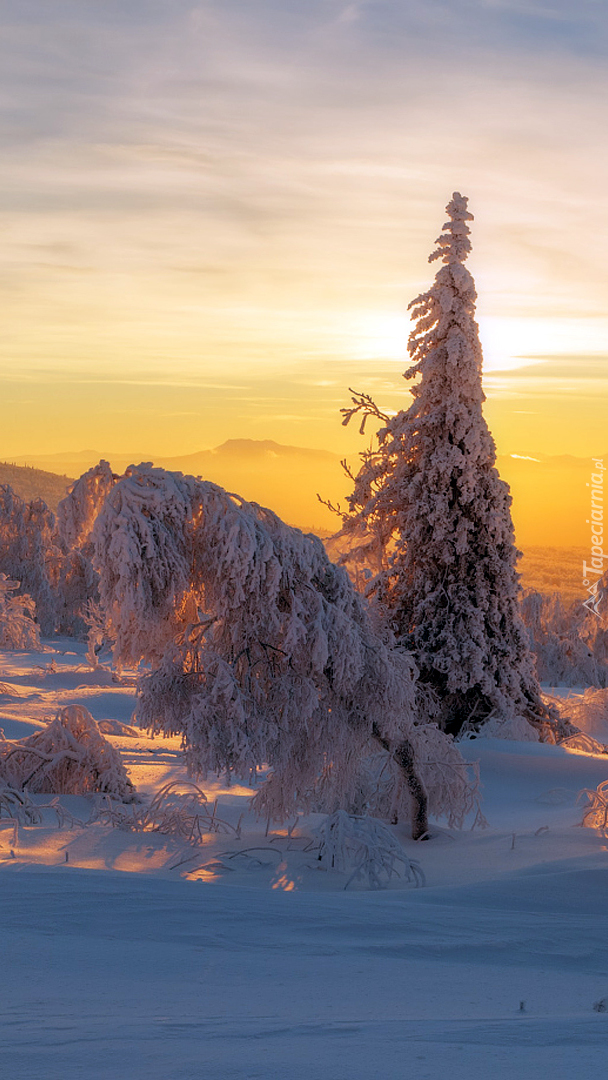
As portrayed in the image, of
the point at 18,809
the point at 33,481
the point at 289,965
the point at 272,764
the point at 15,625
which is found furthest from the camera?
the point at 33,481

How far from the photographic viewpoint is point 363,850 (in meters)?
7.94

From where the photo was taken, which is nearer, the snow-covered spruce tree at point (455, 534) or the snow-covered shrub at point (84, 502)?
the snow-covered shrub at point (84, 502)

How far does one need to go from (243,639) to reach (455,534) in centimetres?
877

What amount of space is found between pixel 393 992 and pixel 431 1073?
1120mm

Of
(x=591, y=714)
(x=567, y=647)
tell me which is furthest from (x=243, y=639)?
(x=567, y=647)

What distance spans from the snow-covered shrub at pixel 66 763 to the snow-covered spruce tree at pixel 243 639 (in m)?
2.38

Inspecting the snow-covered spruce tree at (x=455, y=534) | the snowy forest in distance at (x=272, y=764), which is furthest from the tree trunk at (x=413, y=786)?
the snow-covered spruce tree at (x=455, y=534)

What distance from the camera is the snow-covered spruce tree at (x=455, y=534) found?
16.2 metres

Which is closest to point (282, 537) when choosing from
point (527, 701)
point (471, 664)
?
point (471, 664)

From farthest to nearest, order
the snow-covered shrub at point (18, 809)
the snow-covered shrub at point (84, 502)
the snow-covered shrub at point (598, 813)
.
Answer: the snow-covered shrub at point (598, 813) < the snow-covered shrub at point (18, 809) < the snow-covered shrub at point (84, 502)

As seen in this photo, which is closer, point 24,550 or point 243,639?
point 243,639

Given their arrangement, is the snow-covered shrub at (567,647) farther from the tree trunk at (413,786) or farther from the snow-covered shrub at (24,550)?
the tree trunk at (413,786)

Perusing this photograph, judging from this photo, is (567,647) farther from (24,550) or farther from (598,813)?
(598,813)

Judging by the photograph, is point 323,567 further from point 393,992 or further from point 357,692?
point 393,992
